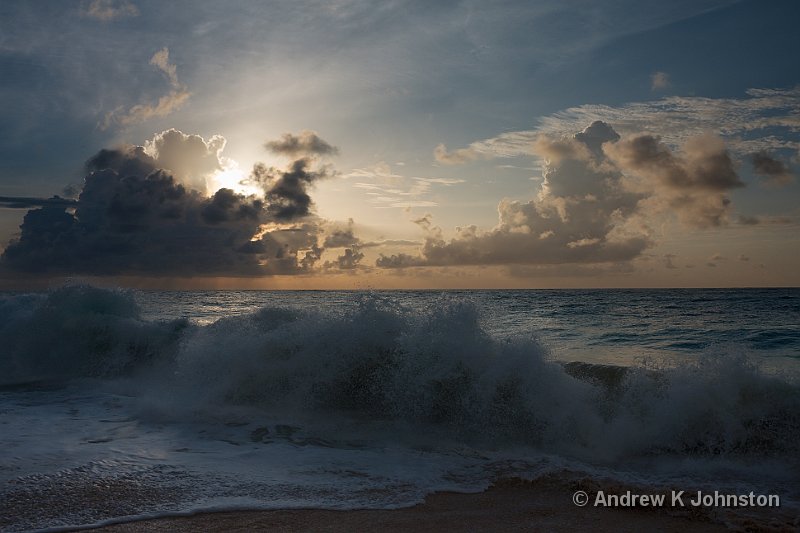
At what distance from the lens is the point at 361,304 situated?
11578mm

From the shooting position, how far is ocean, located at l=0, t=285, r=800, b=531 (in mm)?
5914

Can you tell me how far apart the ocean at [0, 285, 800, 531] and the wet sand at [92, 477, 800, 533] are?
0.89 ft

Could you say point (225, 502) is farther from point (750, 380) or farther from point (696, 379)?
point (750, 380)

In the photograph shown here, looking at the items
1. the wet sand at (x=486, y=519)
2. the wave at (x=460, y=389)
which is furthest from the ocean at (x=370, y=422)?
the wet sand at (x=486, y=519)

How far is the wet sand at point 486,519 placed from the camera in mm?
4879

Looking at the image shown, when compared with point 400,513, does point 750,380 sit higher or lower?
higher

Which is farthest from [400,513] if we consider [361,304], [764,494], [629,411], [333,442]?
[361,304]

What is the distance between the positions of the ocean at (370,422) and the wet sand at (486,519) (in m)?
0.27

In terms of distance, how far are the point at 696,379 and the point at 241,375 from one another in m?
8.68

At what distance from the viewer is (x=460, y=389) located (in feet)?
30.7

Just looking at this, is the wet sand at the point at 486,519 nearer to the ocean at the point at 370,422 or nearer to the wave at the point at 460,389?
the ocean at the point at 370,422

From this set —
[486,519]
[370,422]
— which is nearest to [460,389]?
[370,422]

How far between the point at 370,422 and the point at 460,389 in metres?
1.73

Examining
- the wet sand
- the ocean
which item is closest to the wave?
the ocean
